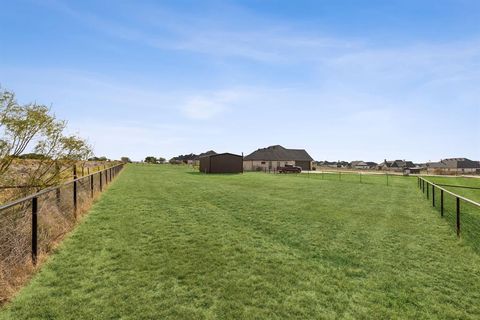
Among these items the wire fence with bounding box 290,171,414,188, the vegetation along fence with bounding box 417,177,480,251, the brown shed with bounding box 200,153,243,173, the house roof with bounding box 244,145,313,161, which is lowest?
the vegetation along fence with bounding box 417,177,480,251

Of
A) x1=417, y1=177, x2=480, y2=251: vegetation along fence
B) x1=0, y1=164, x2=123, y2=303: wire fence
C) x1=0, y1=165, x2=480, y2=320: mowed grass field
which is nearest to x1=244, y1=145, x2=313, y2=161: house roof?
→ x1=417, y1=177, x2=480, y2=251: vegetation along fence

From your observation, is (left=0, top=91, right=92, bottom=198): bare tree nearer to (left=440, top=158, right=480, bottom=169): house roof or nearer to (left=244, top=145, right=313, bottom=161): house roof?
(left=244, top=145, right=313, bottom=161): house roof

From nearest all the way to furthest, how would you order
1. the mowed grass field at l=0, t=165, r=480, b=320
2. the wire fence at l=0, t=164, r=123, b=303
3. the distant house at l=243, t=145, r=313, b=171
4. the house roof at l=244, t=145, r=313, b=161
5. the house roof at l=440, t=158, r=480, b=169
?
the mowed grass field at l=0, t=165, r=480, b=320
the wire fence at l=0, t=164, r=123, b=303
the distant house at l=243, t=145, r=313, b=171
the house roof at l=244, t=145, r=313, b=161
the house roof at l=440, t=158, r=480, b=169

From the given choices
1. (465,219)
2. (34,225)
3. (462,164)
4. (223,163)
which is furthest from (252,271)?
(462,164)

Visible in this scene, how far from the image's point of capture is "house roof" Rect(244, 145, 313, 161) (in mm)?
68000

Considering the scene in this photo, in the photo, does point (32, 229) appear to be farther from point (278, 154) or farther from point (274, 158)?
point (278, 154)

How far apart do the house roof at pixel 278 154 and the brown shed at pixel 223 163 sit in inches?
699

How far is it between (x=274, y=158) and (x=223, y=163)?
843 inches

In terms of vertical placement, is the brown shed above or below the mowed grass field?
above

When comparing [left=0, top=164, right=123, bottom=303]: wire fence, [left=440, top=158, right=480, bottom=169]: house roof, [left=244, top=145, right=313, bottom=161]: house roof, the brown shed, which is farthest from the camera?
[left=440, top=158, right=480, bottom=169]: house roof

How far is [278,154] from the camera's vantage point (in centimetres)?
6944

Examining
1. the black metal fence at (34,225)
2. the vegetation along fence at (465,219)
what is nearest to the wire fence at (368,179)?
the vegetation along fence at (465,219)

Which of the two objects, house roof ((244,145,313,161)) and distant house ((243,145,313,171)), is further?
house roof ((244,145,313,161))

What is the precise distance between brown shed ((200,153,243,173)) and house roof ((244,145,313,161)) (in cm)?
1776
